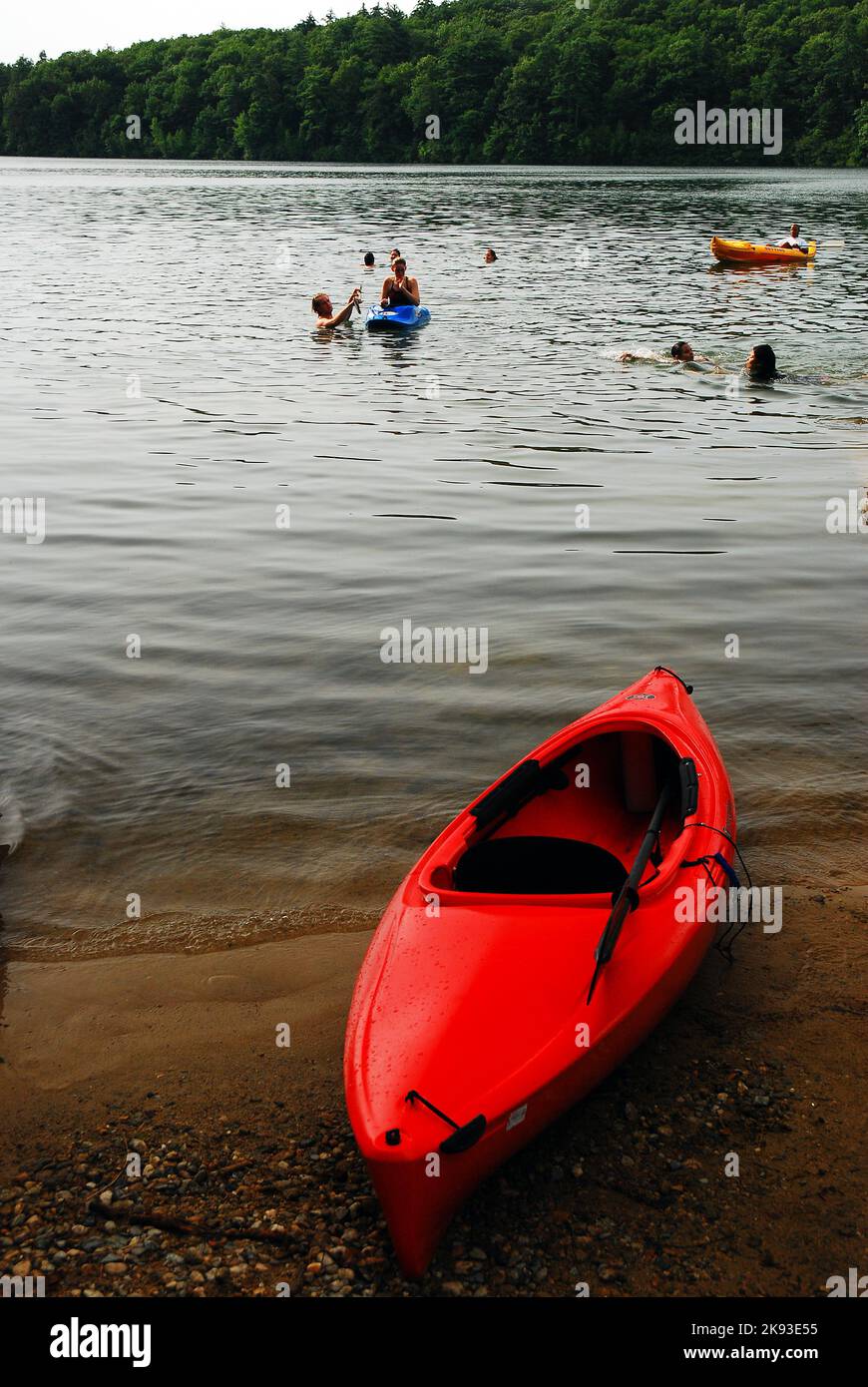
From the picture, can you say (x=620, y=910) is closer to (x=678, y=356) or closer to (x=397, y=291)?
(x=678, y=356)

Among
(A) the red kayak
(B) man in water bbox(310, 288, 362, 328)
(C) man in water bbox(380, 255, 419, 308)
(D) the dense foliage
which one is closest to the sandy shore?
(A) the red kayak

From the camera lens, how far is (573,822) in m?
6.46

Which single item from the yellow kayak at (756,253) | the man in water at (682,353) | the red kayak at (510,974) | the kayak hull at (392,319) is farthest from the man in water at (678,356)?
the yellow kayak at (756,253)

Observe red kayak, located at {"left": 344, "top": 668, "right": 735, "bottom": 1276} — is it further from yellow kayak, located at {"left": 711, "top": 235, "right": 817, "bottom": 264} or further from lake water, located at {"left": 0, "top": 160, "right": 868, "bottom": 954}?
yellow kayak, located at {"left": 711, "top": 235, "right": 817, "bottom": 264}

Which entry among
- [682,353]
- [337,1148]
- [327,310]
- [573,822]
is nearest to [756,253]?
[327,310]

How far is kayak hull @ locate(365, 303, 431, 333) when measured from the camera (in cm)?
2564

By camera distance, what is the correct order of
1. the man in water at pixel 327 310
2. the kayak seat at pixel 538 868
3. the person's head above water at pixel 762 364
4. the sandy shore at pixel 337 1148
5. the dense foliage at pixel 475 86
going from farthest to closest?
the dense foliage at pixel 475 86 < the man in water at pixel 327 310 < the person's head above water at pixel 762 364 < the kayak seat at pixel 538 868 < the sandy shore at pixel 337 1148

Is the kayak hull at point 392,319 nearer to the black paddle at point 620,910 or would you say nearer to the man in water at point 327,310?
the man in water at point 327,310

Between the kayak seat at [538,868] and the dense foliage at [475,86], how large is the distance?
343ft

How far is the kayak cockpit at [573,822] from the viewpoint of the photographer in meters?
5.37

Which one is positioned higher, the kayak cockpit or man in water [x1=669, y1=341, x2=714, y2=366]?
man in water [x1=669, y1=341, x2=714, y2=366]

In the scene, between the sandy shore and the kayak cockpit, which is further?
the kayak cockpit

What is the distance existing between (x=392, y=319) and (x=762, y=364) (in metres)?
8.90

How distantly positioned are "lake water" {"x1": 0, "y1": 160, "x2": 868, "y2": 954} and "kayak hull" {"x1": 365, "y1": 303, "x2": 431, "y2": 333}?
0.96ft
